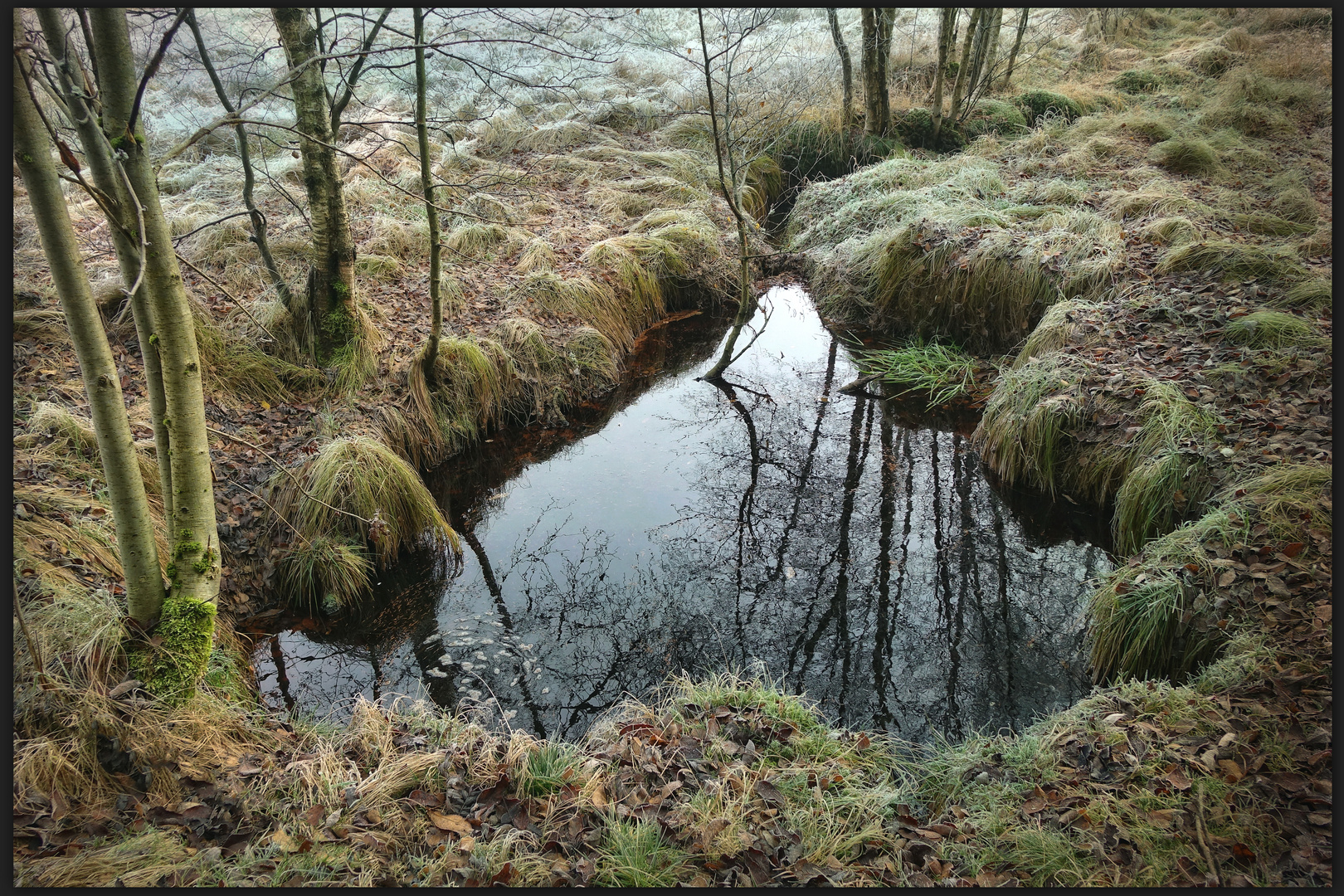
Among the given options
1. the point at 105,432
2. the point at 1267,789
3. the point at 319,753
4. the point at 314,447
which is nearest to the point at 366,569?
the point at 314,447

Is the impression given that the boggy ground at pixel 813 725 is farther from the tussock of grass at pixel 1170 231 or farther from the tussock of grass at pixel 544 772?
the tussock of grass at pixel 1170 231

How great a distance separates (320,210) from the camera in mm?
4902

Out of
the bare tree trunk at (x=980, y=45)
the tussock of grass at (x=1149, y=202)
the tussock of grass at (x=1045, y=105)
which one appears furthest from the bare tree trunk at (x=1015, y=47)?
the tussock of grass at (x=1149, y=202)

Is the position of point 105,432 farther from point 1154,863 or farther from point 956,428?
point 956,428

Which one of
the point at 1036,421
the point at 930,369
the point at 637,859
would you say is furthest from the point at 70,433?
the point at 930,369

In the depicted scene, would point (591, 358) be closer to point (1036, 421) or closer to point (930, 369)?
point (930, 369)

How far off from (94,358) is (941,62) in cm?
1199

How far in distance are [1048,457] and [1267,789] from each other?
3.02m

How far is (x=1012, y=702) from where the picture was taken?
3.45 m

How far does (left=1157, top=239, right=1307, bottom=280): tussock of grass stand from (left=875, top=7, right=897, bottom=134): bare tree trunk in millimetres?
6214

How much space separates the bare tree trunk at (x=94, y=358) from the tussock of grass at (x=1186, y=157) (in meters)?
10.3

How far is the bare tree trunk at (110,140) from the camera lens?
2.00 metres

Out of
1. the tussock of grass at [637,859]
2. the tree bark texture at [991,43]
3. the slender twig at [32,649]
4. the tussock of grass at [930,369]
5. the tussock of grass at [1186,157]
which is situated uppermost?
the tree bark texture at [991,43]

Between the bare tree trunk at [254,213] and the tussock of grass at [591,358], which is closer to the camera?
the bare tree trunk at [254,213]
